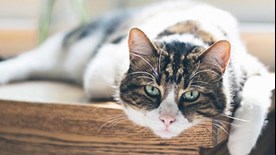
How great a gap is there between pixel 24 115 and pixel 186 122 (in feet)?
1.35

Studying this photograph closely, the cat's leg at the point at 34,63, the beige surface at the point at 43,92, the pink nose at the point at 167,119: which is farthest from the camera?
the cat's leg at the point at 34,63

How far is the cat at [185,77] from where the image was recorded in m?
0.91

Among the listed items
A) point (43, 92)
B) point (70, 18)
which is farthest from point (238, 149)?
point (70, 18)

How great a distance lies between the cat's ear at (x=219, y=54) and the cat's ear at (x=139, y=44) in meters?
0.10

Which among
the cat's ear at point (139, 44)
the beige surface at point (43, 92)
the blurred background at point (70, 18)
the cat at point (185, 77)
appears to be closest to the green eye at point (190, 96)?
the cat at point (185, 77)

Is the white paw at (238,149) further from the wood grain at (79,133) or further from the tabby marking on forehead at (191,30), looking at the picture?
the tabby marking on forehead at (191,30)

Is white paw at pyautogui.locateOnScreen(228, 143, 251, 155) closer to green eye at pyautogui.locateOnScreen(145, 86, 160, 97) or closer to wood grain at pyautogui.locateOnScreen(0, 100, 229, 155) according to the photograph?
wood grain at pyautogui.locateOnScreen(0, 100, 229, 155)

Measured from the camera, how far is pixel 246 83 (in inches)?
42.4

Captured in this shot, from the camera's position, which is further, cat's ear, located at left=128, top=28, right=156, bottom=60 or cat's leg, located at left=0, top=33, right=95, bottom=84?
cat's leg, located at left=0, top=33, right=95, bottom=84

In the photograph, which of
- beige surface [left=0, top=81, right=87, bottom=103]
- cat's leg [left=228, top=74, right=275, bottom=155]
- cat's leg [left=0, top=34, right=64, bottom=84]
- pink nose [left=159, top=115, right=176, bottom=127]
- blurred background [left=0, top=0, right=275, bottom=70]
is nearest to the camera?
pink nose [left=159, top=115, right=176, bottom=127]

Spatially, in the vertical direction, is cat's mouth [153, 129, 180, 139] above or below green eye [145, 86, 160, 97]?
below

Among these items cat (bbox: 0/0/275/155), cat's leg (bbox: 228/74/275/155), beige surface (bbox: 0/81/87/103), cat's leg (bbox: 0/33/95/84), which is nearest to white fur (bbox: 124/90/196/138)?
cat (bbox: 0/0/275/155)

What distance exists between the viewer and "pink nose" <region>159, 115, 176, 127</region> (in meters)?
0.89

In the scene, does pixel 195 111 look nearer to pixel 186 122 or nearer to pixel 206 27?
pixel 186 122
